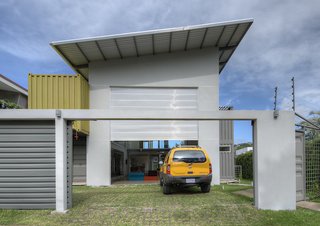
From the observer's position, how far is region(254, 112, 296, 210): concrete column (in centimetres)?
794

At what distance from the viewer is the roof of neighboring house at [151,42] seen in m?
13.2

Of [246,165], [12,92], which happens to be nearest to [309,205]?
[246,165]

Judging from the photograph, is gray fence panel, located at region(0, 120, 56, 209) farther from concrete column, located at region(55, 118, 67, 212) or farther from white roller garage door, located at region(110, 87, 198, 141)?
white roller garage door, located at region(110, 87, 198, 141)

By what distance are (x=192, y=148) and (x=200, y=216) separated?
156 inches

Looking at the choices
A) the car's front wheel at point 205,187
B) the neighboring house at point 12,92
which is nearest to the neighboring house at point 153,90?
the car's front wheel at point 205,187

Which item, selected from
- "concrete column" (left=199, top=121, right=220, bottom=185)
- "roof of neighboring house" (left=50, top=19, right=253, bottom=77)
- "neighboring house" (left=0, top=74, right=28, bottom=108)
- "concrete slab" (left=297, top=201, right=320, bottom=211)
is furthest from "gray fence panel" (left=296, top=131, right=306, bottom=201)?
"neighboring house" (left=0, top=74, right=28, bottom=108)

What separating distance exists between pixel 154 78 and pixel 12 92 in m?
11.9

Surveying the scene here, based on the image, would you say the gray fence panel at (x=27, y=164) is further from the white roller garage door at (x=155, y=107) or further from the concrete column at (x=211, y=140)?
the concrete column at (x=211, y=140)

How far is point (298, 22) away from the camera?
12.8m

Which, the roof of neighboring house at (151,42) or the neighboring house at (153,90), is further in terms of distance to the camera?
the neighboring house at (153,90)

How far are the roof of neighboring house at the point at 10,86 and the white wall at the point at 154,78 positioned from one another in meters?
7.03

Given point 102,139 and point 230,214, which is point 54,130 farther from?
point 102,139

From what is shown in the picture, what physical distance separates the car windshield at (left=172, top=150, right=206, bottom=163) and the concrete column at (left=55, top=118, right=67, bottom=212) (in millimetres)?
4065

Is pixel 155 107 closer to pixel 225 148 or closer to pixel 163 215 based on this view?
pixel 225 148
